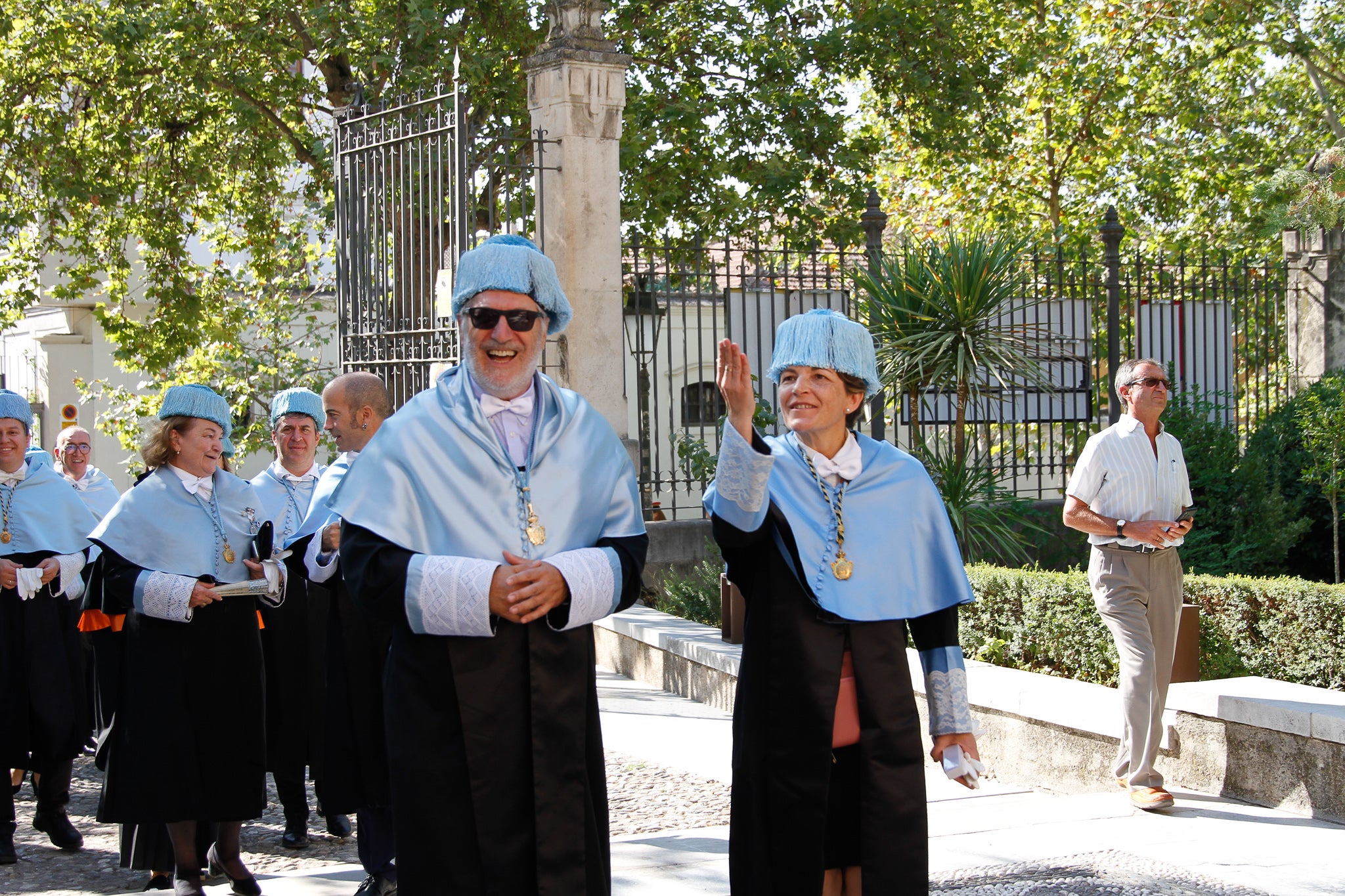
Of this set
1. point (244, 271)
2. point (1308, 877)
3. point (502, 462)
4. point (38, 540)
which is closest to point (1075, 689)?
point (1308, 877)

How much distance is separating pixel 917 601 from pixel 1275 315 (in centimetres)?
1139

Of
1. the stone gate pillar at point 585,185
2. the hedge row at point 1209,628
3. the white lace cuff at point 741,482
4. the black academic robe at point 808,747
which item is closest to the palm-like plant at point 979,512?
the hedge row at point 1209,628

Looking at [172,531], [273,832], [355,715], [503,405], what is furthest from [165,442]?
[503,405]

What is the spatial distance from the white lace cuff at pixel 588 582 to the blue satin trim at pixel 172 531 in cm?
248

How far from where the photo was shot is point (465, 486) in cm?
351

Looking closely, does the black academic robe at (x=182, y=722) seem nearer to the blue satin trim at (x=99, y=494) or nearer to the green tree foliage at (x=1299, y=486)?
the blue satin trim at (x=99, y=494)

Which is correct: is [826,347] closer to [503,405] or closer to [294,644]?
[503,405]

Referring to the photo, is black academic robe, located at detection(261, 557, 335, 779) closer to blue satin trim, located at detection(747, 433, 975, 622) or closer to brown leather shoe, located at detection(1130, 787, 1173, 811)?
blue satin trim, located at detection(747, 433, 975, 622)

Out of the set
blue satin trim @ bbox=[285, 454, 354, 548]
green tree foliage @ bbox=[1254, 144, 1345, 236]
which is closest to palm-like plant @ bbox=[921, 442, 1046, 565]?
green tree foliage @ bbox=[1254, 144, 1345, 236]

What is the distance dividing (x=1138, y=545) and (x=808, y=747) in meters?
3.22

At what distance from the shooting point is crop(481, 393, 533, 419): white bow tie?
368cm

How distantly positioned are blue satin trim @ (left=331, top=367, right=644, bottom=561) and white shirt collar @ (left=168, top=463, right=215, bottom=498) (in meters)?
2.22

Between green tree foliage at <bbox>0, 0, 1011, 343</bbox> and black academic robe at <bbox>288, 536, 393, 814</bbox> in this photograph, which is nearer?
black academic robe at <bbox>288, 536, 393, 814</bbox>

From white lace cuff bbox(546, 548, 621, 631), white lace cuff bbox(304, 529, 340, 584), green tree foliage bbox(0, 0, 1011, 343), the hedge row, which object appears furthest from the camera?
green tree foliage bbox(0, 0, 1011, 343)
